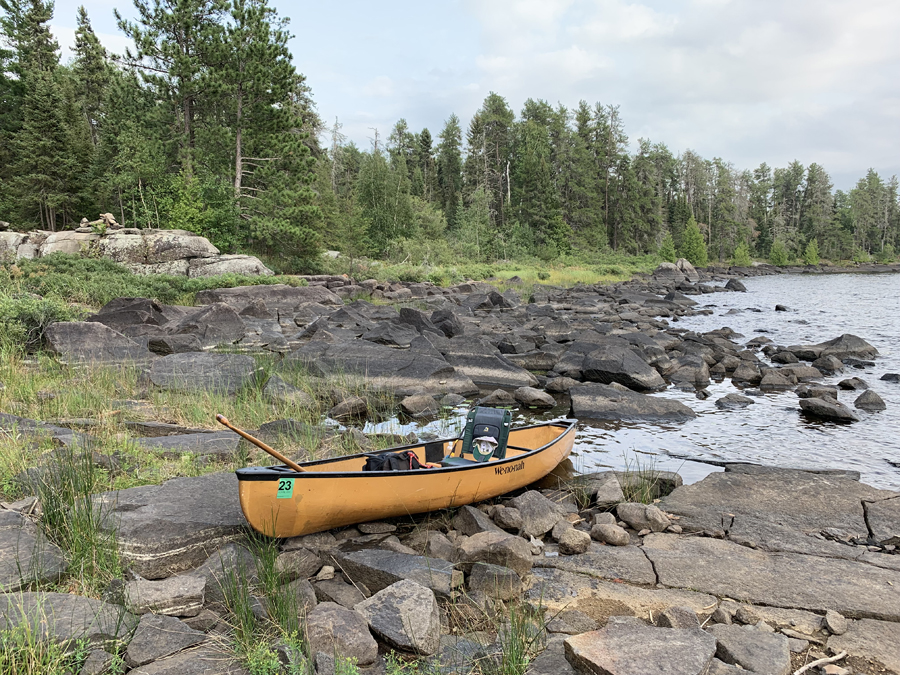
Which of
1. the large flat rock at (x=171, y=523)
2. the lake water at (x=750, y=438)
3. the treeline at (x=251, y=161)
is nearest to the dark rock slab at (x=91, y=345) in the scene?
the lake water at (x=750, y=438)

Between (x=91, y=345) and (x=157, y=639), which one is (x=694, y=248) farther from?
(x=157, y=639)

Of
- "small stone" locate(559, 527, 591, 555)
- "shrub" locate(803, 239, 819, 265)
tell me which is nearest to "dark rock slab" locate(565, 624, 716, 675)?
"small stone" locate(559, 527, 591, 555)

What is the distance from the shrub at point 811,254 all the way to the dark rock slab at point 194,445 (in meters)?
97.2

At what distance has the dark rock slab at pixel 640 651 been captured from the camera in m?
3.26

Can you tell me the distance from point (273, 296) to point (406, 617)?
71.8ft

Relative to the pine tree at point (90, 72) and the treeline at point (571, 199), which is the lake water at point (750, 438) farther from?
the pine tree at point (90, 72)

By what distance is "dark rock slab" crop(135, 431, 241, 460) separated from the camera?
6.66 metres

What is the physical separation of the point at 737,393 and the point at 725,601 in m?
8.87

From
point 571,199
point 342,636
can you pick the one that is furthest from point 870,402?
point 571,199

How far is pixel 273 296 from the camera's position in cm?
2414

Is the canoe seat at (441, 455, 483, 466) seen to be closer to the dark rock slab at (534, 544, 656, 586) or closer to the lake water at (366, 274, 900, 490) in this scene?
the dark rock slab at (534, 544, 656, 586)

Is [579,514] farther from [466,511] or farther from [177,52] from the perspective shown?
[177,52]

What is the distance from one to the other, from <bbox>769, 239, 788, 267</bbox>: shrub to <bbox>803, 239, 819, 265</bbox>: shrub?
3211 millimetres

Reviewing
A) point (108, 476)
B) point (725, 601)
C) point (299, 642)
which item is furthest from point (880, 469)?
point (108, 476)
